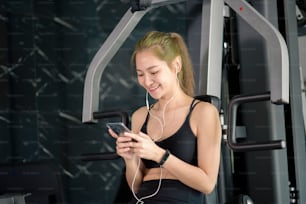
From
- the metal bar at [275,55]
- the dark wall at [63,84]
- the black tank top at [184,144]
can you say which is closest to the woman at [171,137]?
the black tank top at [184,144]

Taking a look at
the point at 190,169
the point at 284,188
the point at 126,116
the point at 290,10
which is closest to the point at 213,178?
the point at 190,169

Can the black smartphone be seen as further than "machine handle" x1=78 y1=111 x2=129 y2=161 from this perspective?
No

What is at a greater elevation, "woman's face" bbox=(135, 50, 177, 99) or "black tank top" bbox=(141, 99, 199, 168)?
"woman's face" bbox=(135, 50, 177, 99)

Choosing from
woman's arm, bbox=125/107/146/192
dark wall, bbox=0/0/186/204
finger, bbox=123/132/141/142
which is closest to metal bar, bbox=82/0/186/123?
woman's arm, bbox=125/107/146/192

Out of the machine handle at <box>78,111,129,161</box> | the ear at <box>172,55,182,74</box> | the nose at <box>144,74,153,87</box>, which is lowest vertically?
the machine handle at <box>78,111,129,161</box>

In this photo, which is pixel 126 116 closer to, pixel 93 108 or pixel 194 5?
pixel 93 108

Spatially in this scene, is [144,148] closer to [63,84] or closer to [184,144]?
[184,144]

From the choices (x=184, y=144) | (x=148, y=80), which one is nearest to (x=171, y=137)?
(x=184, y=144)

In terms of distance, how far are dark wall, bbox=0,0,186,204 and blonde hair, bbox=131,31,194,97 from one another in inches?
50.0

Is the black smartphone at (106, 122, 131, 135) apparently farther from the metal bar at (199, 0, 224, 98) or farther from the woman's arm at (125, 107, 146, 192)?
the metal bar at (199, 0, 224, 98)

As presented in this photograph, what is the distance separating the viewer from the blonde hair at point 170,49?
1257 millimetres

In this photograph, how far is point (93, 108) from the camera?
1.49 m

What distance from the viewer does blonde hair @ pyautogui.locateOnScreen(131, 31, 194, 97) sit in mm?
1257

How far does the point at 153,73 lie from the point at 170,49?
0.26ft
